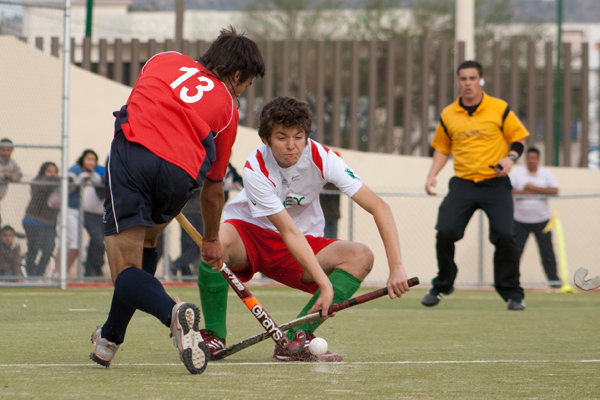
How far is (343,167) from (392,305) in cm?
438

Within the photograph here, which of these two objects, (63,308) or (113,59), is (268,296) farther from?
(113,59)

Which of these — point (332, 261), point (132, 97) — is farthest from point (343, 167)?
point (132, 97)

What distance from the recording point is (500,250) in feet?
27.4

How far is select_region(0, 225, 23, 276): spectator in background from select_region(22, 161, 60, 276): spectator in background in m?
0.11

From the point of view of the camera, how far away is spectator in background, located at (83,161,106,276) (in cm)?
1170

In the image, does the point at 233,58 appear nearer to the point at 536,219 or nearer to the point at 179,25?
the point at 536,219

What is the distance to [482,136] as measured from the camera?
8.34 meters

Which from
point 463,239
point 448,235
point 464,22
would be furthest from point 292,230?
point 464,22

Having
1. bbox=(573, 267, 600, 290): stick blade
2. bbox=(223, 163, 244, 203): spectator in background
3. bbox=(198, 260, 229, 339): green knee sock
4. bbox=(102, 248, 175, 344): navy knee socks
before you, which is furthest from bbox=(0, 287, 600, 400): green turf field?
bbox=(223, 163, 244, 203): spectator in background

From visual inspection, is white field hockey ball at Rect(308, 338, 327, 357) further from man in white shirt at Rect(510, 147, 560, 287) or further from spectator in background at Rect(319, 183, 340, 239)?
man in white shirt at Rect(510, 147, 560, 287)

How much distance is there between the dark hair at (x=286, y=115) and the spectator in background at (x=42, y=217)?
6736mm

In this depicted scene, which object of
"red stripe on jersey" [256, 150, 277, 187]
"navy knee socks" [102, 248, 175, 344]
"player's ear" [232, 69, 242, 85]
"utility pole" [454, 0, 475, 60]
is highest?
"utility pole" [454, 0, 475, 60]

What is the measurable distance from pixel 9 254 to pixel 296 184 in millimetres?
6609

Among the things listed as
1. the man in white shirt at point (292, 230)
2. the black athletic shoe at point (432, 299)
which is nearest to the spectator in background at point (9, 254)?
the black athletic shoe at point (432, 299)
